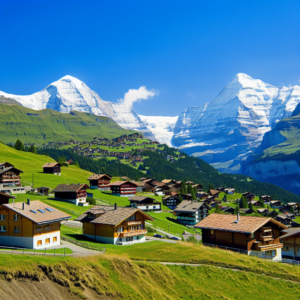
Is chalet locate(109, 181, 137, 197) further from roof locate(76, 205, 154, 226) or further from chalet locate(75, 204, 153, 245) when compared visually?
chalet locate(75, 204, 153, 245)

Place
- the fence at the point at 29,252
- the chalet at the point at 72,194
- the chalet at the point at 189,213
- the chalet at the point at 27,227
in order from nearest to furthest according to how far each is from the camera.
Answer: the fence at the point at 29,252 < the chalet at the point at 27,227 < the chalet at the point at 72,194 < the chalet at the point at 189,213

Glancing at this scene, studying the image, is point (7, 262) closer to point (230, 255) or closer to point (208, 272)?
point (208, 272)

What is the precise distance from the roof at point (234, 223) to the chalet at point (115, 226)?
1159 cm

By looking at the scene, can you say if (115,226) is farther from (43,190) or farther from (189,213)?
(189,213)

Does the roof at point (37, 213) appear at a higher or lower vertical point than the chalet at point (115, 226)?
higher

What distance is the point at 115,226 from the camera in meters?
58.2

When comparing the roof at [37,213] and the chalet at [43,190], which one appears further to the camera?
the chalet at [43,190]

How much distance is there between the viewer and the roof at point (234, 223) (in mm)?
55844

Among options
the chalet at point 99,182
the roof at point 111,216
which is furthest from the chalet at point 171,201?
the roof at point 111,216

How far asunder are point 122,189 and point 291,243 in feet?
278

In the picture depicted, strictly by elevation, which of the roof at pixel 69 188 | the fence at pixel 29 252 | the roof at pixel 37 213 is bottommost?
the fence at pixel 29 252

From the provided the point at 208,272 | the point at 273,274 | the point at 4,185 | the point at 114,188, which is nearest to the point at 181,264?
the point at 208,272

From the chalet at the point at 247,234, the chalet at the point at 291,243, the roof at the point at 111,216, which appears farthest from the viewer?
the chalet at the point at 291,243

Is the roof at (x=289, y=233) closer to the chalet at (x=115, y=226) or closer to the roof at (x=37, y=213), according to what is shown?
the chalet at (x=115, y=226)
